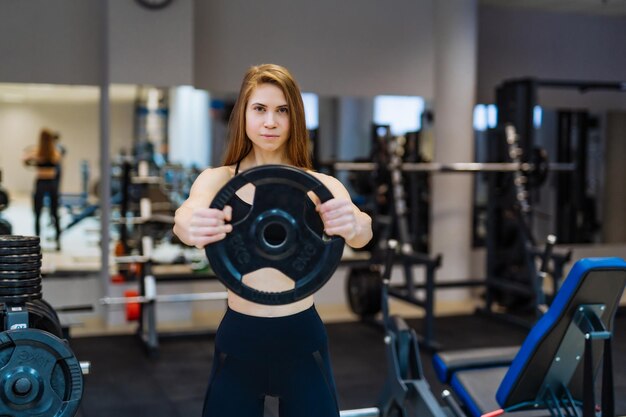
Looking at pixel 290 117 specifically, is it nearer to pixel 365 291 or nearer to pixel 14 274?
pixel 14 274

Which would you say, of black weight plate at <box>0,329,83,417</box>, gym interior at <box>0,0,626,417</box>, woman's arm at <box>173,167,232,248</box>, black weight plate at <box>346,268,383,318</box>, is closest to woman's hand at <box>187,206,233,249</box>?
woman's arm at <box>173,167,232,248</box>

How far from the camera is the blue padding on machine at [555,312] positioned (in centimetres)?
226

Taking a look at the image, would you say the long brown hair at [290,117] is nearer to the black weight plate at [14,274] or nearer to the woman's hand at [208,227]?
the woman's hand at [208,227]

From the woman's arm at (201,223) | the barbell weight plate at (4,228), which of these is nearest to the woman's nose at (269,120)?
the woman's arm at (201,223)

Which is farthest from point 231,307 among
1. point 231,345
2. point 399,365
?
point 399,365

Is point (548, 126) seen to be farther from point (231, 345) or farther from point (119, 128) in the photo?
point (231, 345)

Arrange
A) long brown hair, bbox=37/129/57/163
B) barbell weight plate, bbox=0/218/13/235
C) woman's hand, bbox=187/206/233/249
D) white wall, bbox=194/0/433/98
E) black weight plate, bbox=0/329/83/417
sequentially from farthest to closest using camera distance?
long brown hair, bbox=37/129/57/163
white wall, bbox=194/0/433/98
barbell weight plate, bbox=0/218/13/235
black weight plate, bbox=0/329/83/417
woman's hand, bbox=187/206/233/249

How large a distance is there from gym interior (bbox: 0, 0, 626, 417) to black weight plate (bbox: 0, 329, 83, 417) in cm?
147

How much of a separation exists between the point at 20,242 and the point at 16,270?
0.09m

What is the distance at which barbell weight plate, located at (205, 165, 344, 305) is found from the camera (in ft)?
4.88

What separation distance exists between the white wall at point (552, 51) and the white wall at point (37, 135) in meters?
3.60

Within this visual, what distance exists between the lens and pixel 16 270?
7.73 feet

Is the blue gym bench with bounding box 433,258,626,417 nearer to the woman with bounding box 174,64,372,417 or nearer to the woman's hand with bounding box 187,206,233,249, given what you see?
the woman with bounding box 174,64,372,417

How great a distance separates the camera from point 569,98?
7.38 meters
